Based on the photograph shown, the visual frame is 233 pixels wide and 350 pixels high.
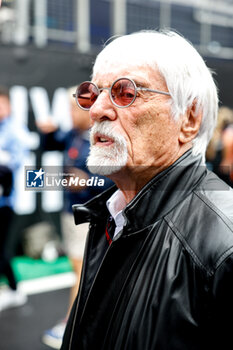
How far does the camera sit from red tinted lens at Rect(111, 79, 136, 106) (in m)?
0.80

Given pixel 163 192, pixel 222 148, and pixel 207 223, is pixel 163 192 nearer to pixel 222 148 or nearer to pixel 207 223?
pixel 207 223

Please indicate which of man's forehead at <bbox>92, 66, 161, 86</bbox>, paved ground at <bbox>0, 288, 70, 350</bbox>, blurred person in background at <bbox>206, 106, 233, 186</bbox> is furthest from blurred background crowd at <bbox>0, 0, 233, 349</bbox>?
paved ground at <bbox>0, 288, 70, 350</bbox>

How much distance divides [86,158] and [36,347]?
7.97 ft

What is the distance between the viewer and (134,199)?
0.87 meters

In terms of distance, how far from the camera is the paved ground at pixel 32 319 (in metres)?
2.99

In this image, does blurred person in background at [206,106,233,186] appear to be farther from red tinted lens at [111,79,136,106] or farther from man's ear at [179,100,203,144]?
red tinted lens at [111,79,136,106]

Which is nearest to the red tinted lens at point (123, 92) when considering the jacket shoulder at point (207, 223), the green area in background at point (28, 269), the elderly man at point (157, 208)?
the elderly man at point (157, 208)

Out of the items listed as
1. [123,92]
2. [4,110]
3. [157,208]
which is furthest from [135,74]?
[4,110]

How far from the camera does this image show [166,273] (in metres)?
0.79

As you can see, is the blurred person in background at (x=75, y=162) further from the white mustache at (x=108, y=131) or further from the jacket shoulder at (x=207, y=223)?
the jacket shoulder at (x=207, y=223)

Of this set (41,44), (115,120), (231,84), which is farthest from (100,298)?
(41,44)

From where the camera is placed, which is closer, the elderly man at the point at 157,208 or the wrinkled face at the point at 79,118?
the elderly man at the point at 157,208

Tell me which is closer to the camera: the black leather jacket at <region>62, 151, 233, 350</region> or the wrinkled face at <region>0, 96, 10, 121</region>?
the black leather jacket at <region>62, 151, 233, 350</region>

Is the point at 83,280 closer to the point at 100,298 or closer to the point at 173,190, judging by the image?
the point at 100,298
